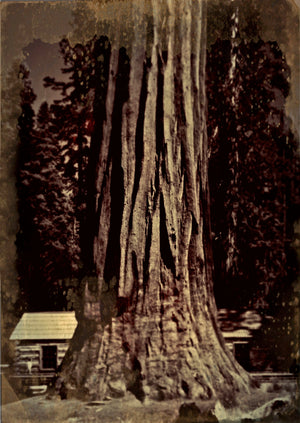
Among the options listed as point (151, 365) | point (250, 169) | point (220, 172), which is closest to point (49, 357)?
point (151, 365)

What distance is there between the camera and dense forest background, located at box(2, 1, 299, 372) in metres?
2.75

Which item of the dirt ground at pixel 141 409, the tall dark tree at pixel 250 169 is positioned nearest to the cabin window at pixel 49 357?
the dirt ground at pixel 141 409

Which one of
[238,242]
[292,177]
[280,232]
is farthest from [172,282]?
[292,177]

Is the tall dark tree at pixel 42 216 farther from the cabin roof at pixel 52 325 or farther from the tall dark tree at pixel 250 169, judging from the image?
the tall dark tree at pixel 250 169

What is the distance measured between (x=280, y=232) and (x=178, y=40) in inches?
45.2

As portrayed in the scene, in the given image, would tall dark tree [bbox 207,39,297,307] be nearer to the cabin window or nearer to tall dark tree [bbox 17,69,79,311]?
tall dark tree [bbox 17,69,79,311]

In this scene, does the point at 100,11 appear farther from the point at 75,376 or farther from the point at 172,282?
the point at 75,376

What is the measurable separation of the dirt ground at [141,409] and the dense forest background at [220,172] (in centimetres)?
29

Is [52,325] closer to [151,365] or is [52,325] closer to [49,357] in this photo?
[49,357]

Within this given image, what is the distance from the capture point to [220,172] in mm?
2770

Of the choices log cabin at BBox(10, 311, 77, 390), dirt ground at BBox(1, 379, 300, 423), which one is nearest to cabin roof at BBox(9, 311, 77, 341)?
log cabin at BBox(10, 311, 77, 390)

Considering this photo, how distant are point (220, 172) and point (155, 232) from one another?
0.47 m

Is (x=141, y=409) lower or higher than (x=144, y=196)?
lower

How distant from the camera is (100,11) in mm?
2818
